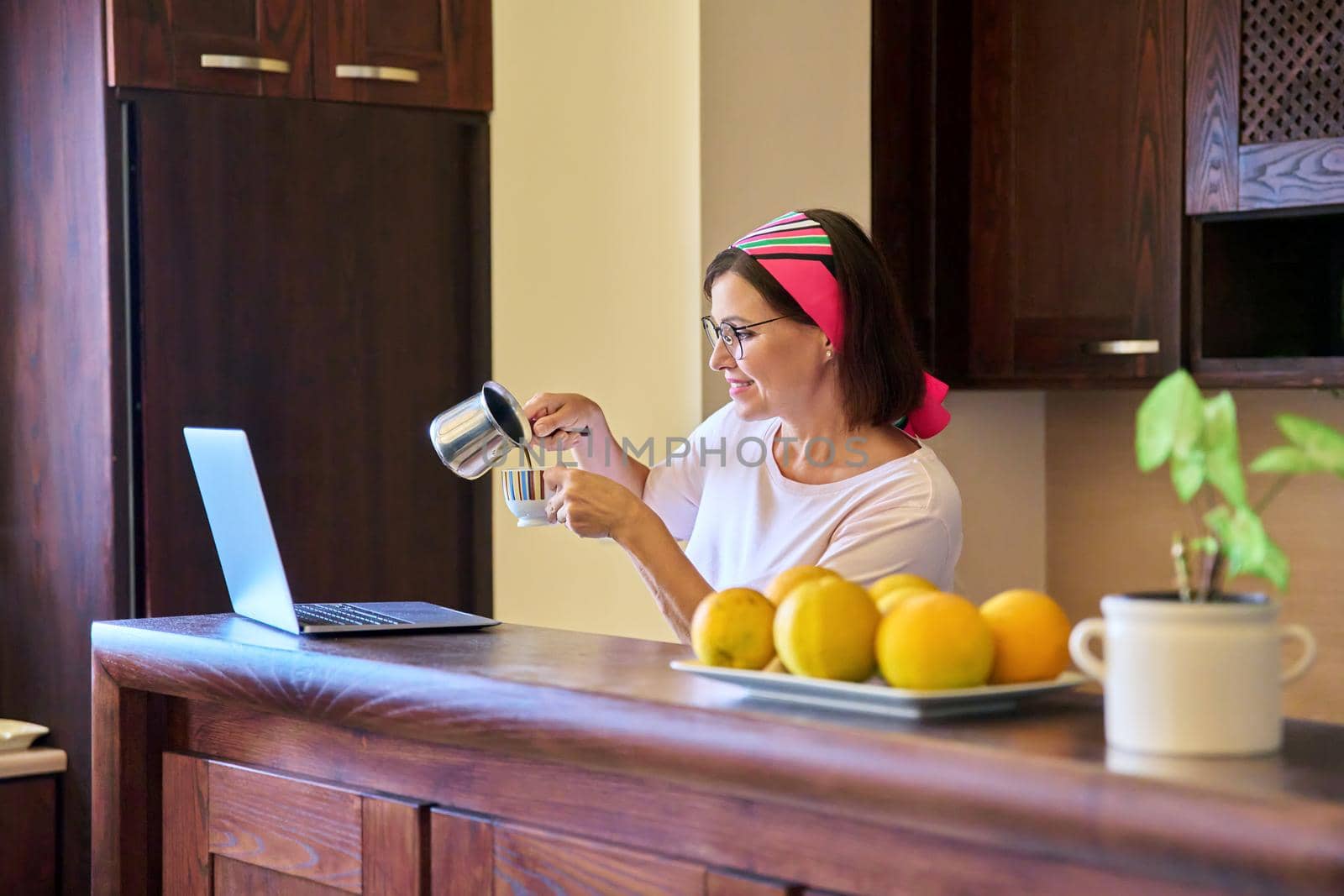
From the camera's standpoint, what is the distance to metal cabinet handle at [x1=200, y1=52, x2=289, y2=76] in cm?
265

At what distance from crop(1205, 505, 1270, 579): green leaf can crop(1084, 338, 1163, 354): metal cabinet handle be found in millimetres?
2024

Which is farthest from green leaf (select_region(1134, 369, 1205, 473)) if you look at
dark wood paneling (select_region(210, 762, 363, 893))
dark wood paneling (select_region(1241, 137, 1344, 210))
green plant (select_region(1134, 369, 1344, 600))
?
dark wood paneling (select_region(1241, 137, 1344, 210))

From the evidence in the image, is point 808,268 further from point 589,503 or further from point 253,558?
point 253,558

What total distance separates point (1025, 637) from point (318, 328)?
75.1 inches

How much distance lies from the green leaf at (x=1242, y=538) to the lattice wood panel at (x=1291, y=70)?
1.92 metres

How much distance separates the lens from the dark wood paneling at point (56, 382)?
263cm

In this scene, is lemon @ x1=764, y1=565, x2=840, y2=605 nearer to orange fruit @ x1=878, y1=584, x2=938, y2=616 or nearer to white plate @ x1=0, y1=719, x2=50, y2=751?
orange fruit @ x1=878, y1=584, x2=938, y2=616

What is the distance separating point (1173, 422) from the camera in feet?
3.18

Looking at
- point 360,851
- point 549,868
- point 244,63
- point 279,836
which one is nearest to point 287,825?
point 279,836

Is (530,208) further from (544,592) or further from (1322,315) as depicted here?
(1322,315)

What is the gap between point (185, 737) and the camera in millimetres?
1796

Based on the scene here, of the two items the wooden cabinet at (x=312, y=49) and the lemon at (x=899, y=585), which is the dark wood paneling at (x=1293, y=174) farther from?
the lemon at (x=899, y=585)

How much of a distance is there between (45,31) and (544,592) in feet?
4.47

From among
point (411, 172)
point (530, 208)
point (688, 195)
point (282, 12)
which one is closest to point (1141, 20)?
point (688, 195)
